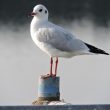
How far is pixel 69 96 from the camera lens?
1163 centimetres

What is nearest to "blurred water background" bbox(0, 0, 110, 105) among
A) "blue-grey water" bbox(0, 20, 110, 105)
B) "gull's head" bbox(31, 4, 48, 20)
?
"blue-grey water" bbox(0, 20, 110, 105)

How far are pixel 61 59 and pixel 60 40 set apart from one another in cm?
906

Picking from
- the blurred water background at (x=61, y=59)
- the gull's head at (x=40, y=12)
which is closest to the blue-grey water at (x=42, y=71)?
the blurred water background at (x=61, y=59)

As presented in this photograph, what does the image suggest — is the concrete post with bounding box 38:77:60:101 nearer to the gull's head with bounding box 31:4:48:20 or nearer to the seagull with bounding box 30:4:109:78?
the seagull with bounding box 30:4:109:78

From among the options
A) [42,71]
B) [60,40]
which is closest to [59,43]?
[60,40]

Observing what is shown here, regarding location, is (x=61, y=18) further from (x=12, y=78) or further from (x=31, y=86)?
(x=31, y=86)

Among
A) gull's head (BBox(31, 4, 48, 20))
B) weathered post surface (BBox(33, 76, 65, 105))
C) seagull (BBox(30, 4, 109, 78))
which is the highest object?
gull's head (BBox(31, 4, 48, 20))

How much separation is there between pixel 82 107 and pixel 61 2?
83.6 feet

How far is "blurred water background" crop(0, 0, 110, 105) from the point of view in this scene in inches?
495

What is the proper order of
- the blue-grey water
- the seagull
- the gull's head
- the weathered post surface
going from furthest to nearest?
1. the blue-grey water
2. the gull's head
3. the seagull
4. the weathered post surface

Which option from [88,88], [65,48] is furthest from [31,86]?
[65,48]

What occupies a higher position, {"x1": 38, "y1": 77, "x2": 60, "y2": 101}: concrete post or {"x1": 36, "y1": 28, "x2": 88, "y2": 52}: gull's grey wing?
{"x1": 36, "y1": 28, "x2": 88, "y2": 52}: gull's grey wing

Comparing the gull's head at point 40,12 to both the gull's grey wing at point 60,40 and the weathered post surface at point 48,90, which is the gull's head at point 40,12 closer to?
the gull's grey wing at point 60,40

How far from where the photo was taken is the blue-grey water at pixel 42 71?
11.9 m
